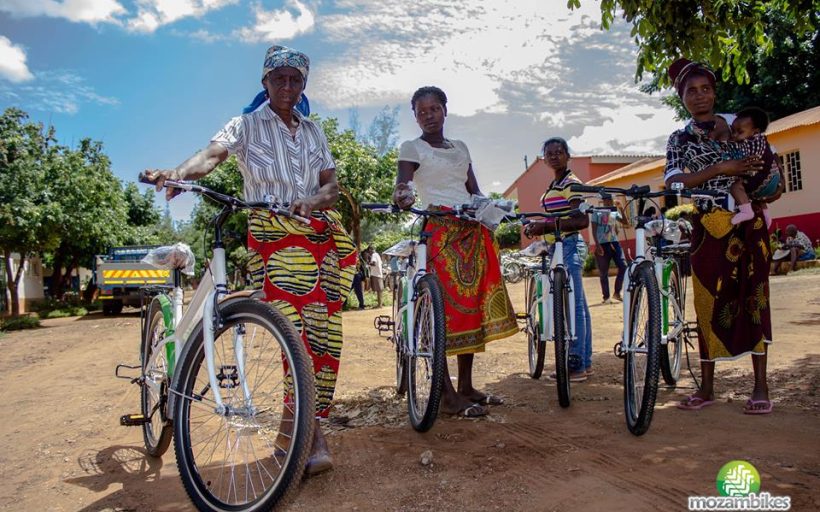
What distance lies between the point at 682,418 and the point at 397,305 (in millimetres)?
2126

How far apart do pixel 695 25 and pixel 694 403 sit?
10.9ft

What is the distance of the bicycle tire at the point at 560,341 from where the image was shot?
13.5ft

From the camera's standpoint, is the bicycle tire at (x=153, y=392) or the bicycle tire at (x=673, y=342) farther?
the bicycle tire at (x=673, y=342)

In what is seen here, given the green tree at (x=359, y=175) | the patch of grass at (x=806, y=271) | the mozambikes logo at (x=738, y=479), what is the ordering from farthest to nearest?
the green tree at (x=359, y=175), the patch of grass at (x=806, y=271), the mozambikes logo at (x=738, y=479)

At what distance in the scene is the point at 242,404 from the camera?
2.50 m

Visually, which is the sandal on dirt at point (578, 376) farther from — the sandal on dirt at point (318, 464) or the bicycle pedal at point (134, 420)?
the bicycle pedal at point (134, 420)

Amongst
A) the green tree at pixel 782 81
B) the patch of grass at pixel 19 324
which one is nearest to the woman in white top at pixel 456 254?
the patch of grass at pixel 19 324

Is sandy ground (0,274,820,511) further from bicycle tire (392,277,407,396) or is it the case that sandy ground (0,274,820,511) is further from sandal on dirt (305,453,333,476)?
bicycle tire (392,277,407,396)

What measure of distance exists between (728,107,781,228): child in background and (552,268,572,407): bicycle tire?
115 cm

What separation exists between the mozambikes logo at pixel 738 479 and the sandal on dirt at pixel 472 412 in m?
1.51

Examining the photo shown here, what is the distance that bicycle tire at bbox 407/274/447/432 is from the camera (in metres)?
3.51

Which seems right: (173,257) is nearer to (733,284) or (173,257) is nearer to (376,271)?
(733,284)

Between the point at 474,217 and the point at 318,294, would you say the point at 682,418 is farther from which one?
the point at 318,294

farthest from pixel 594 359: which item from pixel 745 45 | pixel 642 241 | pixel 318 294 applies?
pixel 318 294
